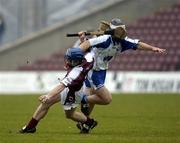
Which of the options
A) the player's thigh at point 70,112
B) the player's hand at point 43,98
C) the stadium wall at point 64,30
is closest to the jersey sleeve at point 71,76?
the player's hand at point 43,98

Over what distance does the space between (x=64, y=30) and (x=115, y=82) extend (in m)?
7.38

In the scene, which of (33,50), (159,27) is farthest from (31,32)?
(159,27)

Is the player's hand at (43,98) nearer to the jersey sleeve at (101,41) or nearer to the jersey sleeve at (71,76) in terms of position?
the jersey sleeve at (71,76)

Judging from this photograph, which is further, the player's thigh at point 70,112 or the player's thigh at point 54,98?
the player's thigh at point 70,112

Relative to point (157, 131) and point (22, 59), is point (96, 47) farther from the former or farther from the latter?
point (22, 59)

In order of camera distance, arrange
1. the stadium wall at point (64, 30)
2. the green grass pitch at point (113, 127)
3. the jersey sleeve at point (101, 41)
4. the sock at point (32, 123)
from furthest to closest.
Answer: the stadium wall at point (64, 30) < the jersey sleeve at point (101, 41) < the sock at point (32, 123) < the green grass pitch at point (113, 127)

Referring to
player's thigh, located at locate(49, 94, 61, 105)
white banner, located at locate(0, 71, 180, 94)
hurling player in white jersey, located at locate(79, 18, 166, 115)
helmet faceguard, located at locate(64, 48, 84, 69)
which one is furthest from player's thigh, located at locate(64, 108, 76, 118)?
white banner, located at locate(0, 71, 180, 94)

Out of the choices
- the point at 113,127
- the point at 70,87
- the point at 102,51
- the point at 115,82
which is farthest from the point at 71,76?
the point at 115,82

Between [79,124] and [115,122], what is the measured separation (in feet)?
10.3

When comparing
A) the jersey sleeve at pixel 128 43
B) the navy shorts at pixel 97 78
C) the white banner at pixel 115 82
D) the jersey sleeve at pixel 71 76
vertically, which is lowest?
the white banner at pixel 115 82

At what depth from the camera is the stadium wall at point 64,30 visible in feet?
136

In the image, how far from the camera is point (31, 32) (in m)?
40.6

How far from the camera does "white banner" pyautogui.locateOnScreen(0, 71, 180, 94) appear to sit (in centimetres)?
3450

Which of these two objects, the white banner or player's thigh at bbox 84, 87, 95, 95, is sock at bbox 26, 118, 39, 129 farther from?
the white banner
